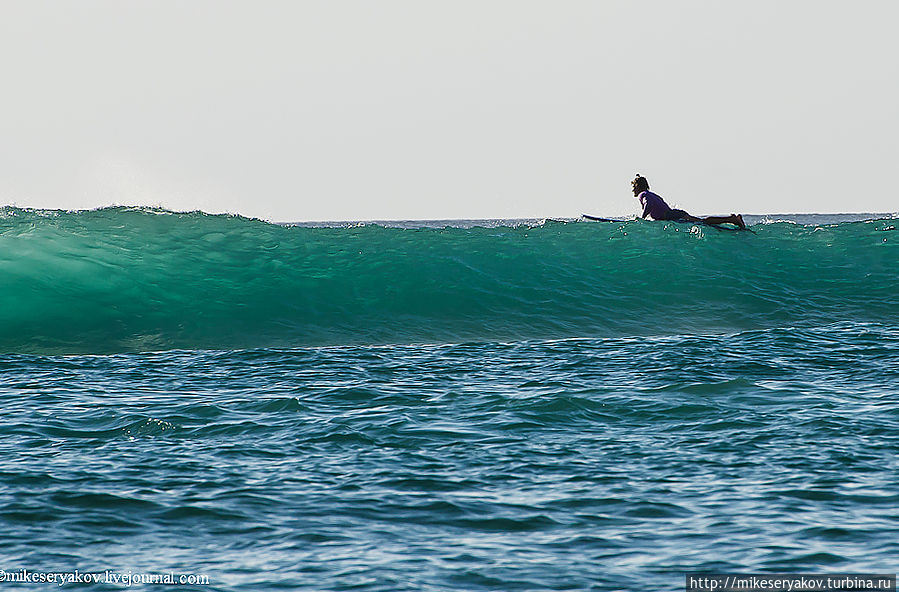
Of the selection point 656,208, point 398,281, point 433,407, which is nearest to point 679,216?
point 656,208

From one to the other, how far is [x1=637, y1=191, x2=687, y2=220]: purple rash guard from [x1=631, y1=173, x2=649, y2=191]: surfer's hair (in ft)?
0.37

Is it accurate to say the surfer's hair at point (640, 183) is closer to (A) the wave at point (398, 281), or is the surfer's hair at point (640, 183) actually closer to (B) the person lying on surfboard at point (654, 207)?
(B) the person lying on surfboard at point (654, 207)

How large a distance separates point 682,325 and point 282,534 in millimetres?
11724

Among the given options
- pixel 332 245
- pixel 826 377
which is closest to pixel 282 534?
pixel 826 377

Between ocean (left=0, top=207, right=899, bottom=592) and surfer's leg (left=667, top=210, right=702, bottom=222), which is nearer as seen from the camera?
ocean (left=0, top=207, right=899, bottom=592)

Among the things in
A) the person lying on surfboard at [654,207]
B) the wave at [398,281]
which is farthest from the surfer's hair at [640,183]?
the wave at [398,281]

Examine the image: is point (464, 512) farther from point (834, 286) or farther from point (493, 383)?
point (834, 286)

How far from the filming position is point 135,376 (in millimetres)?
11750

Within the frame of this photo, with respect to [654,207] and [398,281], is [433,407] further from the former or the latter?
[654,207]

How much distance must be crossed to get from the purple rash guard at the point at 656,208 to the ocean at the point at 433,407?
26 centimetres

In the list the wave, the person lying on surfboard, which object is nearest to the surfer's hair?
the person lying on surfboard

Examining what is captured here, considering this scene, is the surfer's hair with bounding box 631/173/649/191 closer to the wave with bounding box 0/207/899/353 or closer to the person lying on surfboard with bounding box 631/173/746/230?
the person lying on surfboard with bounding box 631/173/746/230

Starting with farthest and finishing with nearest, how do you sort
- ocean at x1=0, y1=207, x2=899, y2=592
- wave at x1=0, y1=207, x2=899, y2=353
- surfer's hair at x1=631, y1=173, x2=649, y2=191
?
A: 1. surfer's hair at x1=631, y1=173, x2=649, y2=191
2. wave at x1=0, y1=207, x2=899, y2=353
3. ocean at x1=0, y1=207, x2=899, y2=592

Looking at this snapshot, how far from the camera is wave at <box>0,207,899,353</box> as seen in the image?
1568cm
